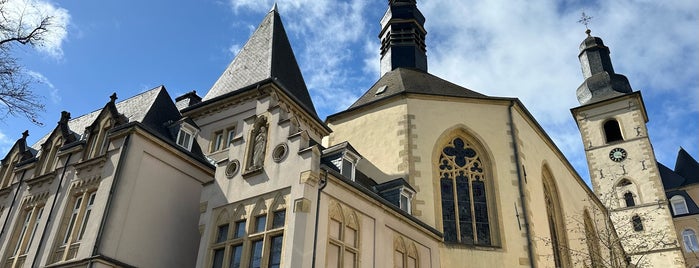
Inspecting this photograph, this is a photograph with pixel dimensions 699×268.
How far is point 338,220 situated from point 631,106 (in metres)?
37.6

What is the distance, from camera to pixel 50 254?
14055 millimetres

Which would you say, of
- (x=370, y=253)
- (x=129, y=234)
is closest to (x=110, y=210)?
(x=129, y=234)

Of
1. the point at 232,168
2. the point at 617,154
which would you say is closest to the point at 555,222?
the point at 232,168

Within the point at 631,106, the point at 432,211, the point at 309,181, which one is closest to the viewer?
the point at 309,181

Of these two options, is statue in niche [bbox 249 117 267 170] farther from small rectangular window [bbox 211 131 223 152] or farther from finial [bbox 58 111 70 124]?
finial [bbox 58 111 70 124]

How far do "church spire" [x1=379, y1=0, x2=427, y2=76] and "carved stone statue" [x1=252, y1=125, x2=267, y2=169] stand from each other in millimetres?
13613

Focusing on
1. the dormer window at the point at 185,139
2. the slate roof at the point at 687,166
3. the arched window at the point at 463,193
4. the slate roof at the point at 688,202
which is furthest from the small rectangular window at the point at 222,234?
the slate roof at the point at 687,166

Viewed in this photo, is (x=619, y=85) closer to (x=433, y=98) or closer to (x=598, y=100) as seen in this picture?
(x=598, y=100)

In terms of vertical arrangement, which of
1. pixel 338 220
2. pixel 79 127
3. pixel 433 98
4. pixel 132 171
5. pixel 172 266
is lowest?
pixel 172 266

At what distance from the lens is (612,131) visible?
4450 cm

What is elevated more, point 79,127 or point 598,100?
point 598,100

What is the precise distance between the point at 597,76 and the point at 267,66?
1385 inches

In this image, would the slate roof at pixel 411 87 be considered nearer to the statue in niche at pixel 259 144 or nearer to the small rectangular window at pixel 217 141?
the small rectangular window at pixel 217 141

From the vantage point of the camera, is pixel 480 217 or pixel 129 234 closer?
pixel 129 234
